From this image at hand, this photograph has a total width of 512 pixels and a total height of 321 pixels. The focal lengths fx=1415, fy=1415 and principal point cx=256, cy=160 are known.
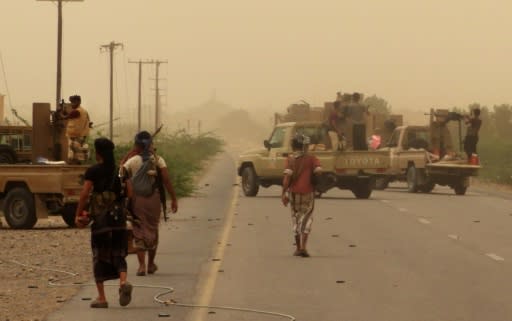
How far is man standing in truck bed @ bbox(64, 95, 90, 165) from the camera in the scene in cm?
2464

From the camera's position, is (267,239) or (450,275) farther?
(267,239)

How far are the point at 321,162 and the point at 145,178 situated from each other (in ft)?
65.8

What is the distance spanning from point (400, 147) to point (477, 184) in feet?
42.3

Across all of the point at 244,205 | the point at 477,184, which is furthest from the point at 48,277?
the point at 477,184

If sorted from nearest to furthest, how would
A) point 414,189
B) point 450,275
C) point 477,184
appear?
point 450,275
point 414,189
point 477,184

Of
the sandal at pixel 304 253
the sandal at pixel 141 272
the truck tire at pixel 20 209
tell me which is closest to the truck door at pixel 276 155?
the truck tire at pixel 20 209

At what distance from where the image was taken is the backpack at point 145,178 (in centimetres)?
1609

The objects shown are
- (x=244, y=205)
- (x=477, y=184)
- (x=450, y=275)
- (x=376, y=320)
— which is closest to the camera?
(x=376, y=320)

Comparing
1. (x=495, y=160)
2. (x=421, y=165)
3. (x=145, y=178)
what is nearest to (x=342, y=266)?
(x=145, y=178)

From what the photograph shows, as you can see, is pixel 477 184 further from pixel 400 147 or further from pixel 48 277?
pixel 48 277

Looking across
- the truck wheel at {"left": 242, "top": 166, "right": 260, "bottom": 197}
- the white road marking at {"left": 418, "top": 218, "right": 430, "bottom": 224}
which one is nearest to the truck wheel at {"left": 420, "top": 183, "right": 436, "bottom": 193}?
the truck wheel at {"left": 242, "top": 166, "right": 260, "bottom": 197}

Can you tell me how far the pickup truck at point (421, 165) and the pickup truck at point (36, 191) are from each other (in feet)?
53.1

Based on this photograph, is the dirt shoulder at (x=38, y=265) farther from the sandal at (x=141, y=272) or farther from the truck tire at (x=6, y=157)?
the truck tire at (x=6, y=157)

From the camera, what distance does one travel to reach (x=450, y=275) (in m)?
16.6
